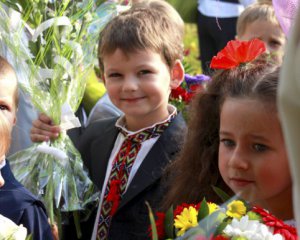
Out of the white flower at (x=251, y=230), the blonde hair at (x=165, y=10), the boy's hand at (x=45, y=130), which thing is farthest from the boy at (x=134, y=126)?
the white flower at (x=251, y=230)

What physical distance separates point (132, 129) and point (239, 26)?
5.43 ft

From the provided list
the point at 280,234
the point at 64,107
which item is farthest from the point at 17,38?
the point at 280,234

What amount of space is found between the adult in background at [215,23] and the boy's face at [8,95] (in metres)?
2.89

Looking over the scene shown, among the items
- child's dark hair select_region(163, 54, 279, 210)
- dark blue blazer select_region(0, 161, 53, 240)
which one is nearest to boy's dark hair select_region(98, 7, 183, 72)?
child's dark hair select_region(163, 54, 279, 210)

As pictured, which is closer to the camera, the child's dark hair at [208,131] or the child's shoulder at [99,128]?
the child's dark hair at [208,131]

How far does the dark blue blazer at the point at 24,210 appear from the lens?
256cm

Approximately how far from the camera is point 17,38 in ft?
9.85

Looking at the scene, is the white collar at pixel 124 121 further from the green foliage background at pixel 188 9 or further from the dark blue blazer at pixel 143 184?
the green foliage background at pixel 188 9

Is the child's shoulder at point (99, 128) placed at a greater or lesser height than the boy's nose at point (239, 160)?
Result: lesser

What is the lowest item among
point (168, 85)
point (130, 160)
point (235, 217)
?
point (130, 160)

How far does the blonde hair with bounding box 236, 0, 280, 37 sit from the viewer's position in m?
4.41

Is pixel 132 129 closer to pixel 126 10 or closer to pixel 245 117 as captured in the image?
pixel 126 10

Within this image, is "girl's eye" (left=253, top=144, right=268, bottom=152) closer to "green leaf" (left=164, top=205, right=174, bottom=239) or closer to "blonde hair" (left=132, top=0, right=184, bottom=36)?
"green leaf" (left=164, top=205, right=174, bottom=239)

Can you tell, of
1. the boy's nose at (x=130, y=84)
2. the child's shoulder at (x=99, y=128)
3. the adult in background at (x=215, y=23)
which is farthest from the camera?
the adult in background at (x=215, y=23)
